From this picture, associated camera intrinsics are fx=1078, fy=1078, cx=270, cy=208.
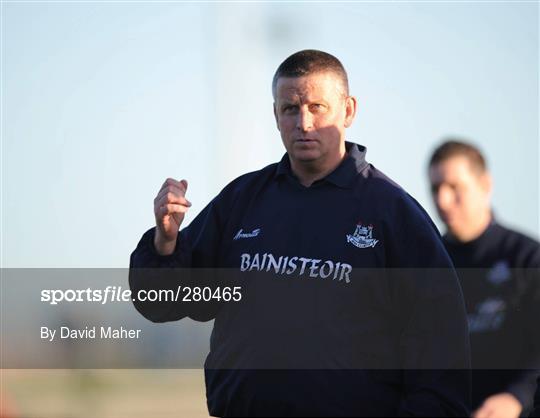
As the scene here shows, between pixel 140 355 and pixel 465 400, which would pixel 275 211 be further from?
pixel 140 355

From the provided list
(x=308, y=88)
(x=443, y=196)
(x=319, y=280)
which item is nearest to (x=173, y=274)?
(x=319, y=280)

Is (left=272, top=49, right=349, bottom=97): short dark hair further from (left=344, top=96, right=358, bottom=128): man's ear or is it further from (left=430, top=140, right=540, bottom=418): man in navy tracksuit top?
(left=430, top=140, right=540, bottom=418): man in navy tracksuit top

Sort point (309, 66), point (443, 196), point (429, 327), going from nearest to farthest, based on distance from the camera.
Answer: point (429, 327), point (309, 66), point (443, 196)

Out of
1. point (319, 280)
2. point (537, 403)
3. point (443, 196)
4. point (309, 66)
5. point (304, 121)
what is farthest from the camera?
point (443, 196)

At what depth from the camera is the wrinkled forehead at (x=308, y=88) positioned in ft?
14.8

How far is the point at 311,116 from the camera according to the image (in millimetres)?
4477

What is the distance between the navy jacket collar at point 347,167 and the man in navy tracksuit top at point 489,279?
143 cm

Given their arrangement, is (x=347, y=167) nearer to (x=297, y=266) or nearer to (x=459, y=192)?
(x=297, y=266)

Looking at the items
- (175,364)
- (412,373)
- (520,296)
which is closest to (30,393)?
(175,364)

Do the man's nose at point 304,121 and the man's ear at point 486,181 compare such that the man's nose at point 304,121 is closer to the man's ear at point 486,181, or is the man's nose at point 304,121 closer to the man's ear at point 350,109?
the man's ear at point 350,109

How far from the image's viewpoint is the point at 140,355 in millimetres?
12430

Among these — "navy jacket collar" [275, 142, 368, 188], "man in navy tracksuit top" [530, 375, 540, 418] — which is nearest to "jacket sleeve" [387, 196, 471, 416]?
"navy jacket collar" [275, 142, 368, 188]

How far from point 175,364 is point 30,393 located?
8629 millimetres

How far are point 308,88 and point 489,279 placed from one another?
2073 millimetres
